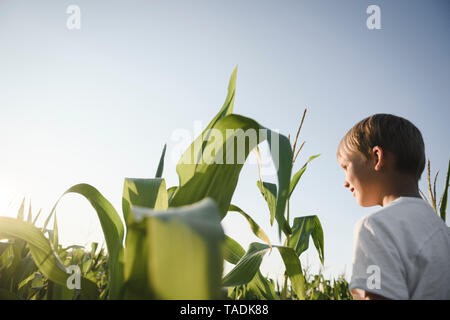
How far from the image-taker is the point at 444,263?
84cm

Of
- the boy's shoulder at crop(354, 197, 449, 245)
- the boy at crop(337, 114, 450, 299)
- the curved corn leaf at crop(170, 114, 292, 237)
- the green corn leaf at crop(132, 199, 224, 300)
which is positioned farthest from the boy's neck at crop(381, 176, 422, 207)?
the green corn leaf at crop(132, 199, 224, 300)

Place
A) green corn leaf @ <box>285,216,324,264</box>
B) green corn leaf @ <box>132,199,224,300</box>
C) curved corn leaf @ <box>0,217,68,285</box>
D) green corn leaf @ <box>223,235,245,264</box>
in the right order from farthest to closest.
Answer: green corn leaf @ <box>285,216,324,264</box> < green corn leaf @ <box>223,235,245,264</box> < curved corn leaf @ <box>0,217,68,285</box> < green corn leaf @ <box>132,199,224,300</box>

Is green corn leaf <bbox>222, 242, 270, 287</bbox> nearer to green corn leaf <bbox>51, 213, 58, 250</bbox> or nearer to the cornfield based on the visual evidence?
the cornfield

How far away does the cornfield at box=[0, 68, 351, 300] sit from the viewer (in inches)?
9.7

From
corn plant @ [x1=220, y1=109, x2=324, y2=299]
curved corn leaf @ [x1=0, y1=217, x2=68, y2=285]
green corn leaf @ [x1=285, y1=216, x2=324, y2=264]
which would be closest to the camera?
curved corn leaf @ [x1=0, y1=217, x2=68, y2=285]

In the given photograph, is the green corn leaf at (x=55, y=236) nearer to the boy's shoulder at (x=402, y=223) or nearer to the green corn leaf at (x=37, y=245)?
the green corn leaf at (x=37, y=245)

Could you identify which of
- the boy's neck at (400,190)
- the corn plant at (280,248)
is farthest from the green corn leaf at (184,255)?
the boy's neck at (400,190)

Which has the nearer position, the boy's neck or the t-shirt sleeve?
the t-shirt sleeve

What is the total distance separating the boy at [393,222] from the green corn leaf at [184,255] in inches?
25.8

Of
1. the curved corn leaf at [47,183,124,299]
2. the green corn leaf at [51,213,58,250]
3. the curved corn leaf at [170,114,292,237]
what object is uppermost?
the curved corn leaf at [170,114,292,237]

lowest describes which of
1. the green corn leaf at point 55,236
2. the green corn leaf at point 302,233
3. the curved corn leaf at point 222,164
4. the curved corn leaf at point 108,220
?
the green corn leaf at point 302,233

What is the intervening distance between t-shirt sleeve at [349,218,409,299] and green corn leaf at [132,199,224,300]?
25.8 inches

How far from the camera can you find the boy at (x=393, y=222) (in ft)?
2.55
